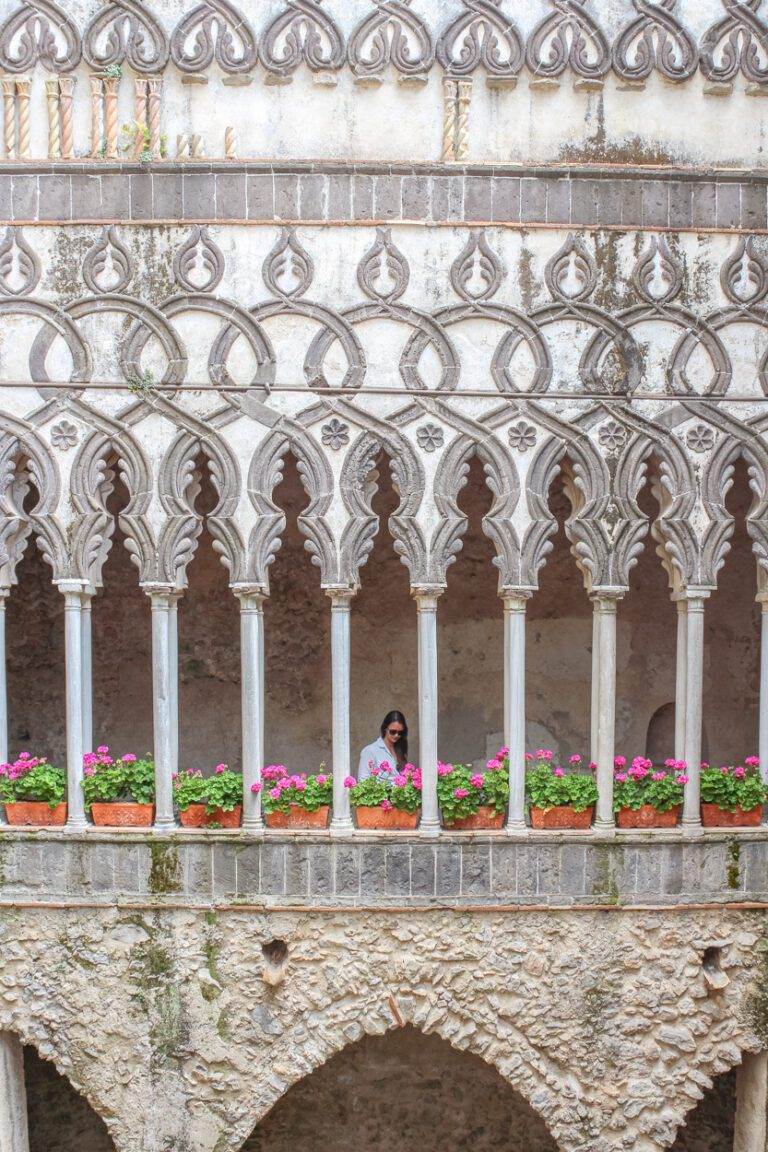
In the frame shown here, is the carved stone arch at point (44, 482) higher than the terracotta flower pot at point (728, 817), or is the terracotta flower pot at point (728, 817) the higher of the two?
the carved stone arch at point (44, 482)

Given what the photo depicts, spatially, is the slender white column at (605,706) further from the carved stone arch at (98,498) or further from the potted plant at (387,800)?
the carved stone arch at (98,498)

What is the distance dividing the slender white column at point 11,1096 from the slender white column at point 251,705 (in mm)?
2512

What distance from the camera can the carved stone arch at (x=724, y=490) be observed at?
9992 millimetres

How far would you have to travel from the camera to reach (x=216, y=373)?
9844 millimetres

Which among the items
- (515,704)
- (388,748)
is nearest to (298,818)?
(388,748)

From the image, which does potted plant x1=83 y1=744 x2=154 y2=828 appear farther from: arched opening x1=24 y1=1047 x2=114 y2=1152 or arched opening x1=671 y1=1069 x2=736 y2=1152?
arched opening x1=671 y1=1069 x2=736 y2=1152

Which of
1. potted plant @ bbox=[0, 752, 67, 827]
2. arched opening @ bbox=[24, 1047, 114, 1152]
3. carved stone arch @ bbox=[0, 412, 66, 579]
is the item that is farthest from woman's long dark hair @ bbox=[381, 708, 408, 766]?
arched opening @ bbox=[24, 1047, 114, 1152]

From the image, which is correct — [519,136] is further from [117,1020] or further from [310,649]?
[117,1020]

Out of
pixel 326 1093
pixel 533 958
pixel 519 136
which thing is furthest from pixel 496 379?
pixel 326 1093

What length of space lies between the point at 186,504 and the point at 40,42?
358 cm

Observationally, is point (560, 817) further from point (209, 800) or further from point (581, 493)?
point (209, 800)

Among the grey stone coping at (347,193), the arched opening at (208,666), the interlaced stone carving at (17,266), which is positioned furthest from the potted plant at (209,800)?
the grey stone coping at (347,193)

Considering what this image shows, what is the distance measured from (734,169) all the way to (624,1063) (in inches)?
263

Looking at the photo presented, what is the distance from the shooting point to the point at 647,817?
10062mm
